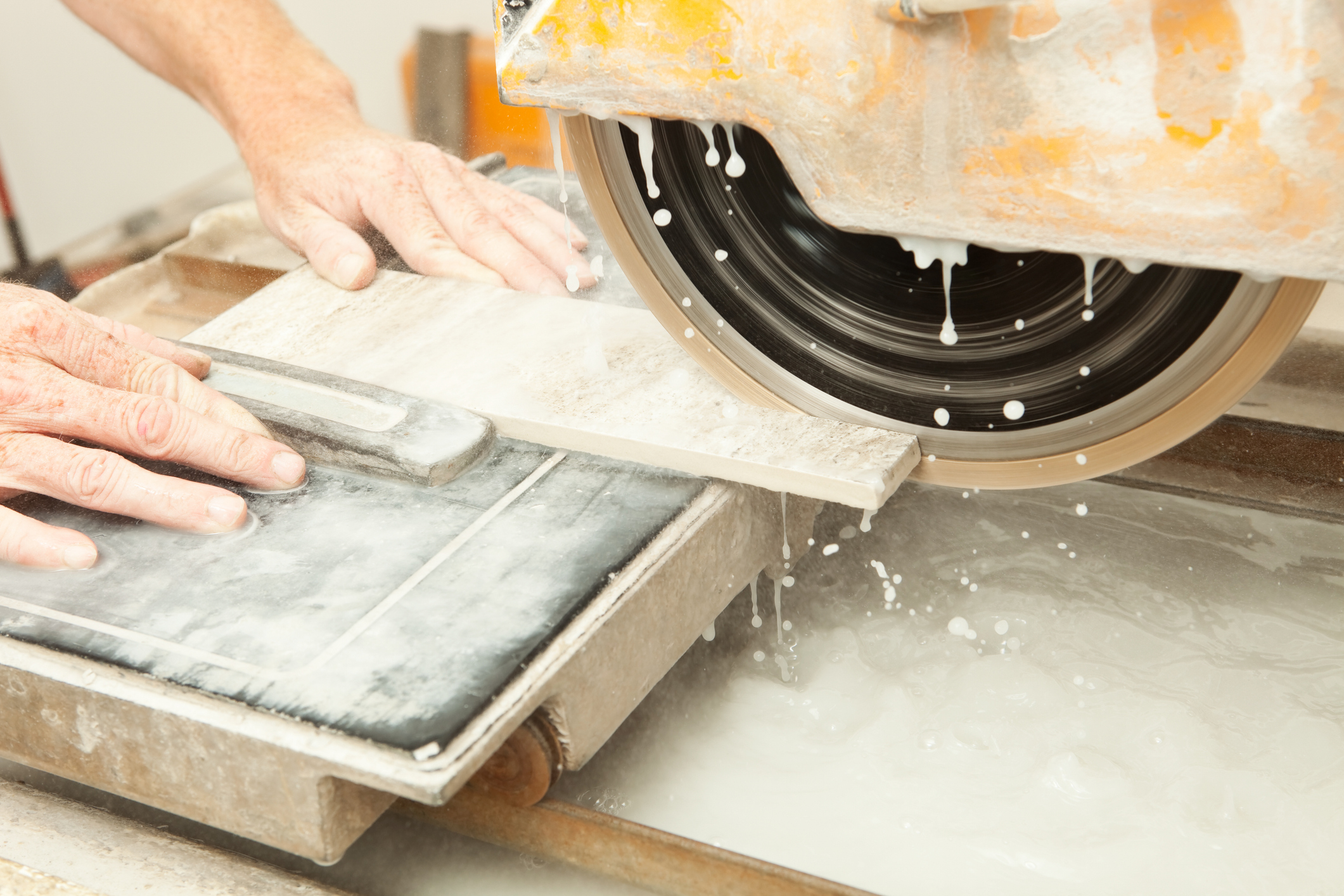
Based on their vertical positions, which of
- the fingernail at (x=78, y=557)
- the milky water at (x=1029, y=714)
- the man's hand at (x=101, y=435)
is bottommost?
the milky water at (x=1029, y=714)

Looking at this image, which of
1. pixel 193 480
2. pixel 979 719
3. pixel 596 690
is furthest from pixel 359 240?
pixel 979 719

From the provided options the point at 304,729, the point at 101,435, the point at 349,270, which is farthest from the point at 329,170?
the point at 304,729

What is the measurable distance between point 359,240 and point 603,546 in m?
1.11

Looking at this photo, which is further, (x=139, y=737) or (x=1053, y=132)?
(x=139, y=737)

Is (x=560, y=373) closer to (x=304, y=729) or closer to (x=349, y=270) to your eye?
(x=349, y=270)

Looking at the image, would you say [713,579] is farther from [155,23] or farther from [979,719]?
[155,23]

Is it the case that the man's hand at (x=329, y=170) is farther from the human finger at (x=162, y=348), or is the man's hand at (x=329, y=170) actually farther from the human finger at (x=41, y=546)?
the human finger at (x=41, y=546)

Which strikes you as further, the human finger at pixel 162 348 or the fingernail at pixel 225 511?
the human finger at pixel 162 348

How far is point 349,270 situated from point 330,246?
114 mm

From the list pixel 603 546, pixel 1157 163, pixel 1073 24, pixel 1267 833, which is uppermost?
pixel 1073 24

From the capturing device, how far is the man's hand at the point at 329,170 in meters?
2.39

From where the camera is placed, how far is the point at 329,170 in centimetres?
263

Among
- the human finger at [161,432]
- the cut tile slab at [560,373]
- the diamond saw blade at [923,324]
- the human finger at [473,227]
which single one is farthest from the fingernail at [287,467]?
the human finger at [473,227]

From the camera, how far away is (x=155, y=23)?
327 cm
